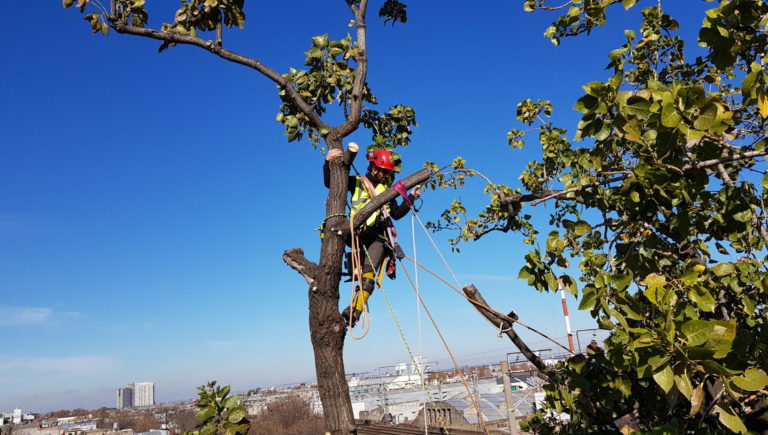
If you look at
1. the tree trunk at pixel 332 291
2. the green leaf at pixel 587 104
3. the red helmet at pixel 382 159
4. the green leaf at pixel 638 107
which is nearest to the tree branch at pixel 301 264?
the tree trunk at pixel 332 291

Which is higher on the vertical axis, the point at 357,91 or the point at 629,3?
the point at 357,91

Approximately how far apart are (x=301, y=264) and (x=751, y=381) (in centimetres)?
321

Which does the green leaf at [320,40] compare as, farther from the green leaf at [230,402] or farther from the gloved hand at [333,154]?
the green leaf at [230,402]

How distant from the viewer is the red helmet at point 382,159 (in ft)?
15.3

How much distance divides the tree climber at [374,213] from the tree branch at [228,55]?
438 millimetres

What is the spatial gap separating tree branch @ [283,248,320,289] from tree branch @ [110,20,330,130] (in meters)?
1.10

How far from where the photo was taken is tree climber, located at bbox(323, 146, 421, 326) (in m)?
4.29

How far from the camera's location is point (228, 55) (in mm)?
4148

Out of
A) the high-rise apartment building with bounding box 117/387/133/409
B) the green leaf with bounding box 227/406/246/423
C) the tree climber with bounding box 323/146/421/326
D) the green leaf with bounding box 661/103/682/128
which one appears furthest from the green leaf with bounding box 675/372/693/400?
the high-rise apartment building with bounding box 117/387/133/409

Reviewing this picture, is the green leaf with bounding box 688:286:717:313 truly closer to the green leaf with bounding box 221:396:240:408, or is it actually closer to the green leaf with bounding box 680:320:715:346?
the green leaf with bounding box 680:320:715:346

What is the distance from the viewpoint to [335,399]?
3.46 metres

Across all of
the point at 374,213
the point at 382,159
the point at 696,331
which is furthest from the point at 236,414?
the point at 696,331

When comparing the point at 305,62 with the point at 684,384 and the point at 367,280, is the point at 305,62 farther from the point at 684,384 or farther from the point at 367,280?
the point at 684,384

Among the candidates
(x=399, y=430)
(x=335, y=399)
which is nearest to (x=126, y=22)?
(x=335, y=399)
